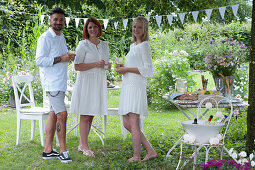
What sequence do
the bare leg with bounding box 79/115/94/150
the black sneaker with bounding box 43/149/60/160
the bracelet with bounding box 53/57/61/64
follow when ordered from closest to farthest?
the bracelet with bounding box 53/57/61/64 → the black sneaker with bounding box 43/149/60/160 → the bare leg with bounding box 79/115/94/150

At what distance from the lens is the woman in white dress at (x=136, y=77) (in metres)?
3.62

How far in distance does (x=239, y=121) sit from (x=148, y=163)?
6.43 feet

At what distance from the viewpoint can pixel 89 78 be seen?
4.05 meters

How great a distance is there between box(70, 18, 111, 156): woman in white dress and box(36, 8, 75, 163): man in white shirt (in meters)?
0.23

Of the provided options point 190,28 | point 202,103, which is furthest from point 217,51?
point 190,28

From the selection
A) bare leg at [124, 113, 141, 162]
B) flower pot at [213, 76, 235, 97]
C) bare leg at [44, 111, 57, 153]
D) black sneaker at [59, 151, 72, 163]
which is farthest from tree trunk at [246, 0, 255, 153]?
bare leg at [44, 111, 57, 153]

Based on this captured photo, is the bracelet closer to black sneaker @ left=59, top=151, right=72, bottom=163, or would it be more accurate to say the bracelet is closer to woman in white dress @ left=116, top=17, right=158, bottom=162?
woman in white dress @ left=116, top=17, right=158, bottom=162

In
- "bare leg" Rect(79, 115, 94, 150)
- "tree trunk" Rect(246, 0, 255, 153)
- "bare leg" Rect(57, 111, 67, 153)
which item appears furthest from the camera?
"bare leg" Rect(79, 115, 94, 150)

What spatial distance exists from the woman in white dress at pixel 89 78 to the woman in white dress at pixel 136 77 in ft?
1.36

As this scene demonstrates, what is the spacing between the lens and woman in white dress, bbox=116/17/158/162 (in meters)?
3.62

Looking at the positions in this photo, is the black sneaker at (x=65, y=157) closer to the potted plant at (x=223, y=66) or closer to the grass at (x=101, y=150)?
the grass at (x=101, y=150)

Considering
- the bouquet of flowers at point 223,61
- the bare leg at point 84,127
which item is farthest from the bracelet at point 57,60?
the bouquet of flowers at point 223,61

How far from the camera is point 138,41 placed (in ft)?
12.2

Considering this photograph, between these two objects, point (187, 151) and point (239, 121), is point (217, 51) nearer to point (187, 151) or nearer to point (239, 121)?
point (187, 151)
